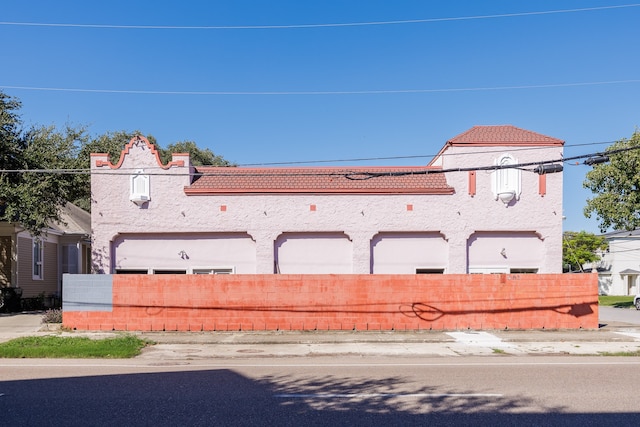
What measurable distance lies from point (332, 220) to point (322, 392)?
12.7 meters

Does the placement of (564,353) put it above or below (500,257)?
below

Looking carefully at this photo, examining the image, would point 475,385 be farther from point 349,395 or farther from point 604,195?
point 604,195

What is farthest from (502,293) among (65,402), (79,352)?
(65,402)

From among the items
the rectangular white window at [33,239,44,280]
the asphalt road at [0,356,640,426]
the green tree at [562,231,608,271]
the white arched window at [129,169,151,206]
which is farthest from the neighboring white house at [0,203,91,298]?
the green tree at [562,231,608,271]

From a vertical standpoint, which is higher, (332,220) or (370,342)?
(332,220)

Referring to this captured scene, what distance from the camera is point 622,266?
6128 centimetres

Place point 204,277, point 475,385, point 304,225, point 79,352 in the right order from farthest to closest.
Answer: point 304,225 < point 204,277 < point 79,352 < point 475,385

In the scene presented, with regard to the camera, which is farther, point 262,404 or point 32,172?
point 32,172

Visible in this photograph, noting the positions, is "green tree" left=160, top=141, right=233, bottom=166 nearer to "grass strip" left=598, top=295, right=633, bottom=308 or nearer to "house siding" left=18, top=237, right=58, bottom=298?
"house siding" left=18, top=237, right=58, bottom=298

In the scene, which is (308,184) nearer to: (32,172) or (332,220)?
(332,220)

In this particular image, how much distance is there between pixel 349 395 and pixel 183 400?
2441 millimetres

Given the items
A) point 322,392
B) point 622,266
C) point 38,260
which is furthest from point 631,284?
point 322,392

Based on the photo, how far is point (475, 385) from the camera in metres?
9.94

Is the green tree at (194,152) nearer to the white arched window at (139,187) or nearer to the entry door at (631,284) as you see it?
the white arched window at (139,187)
